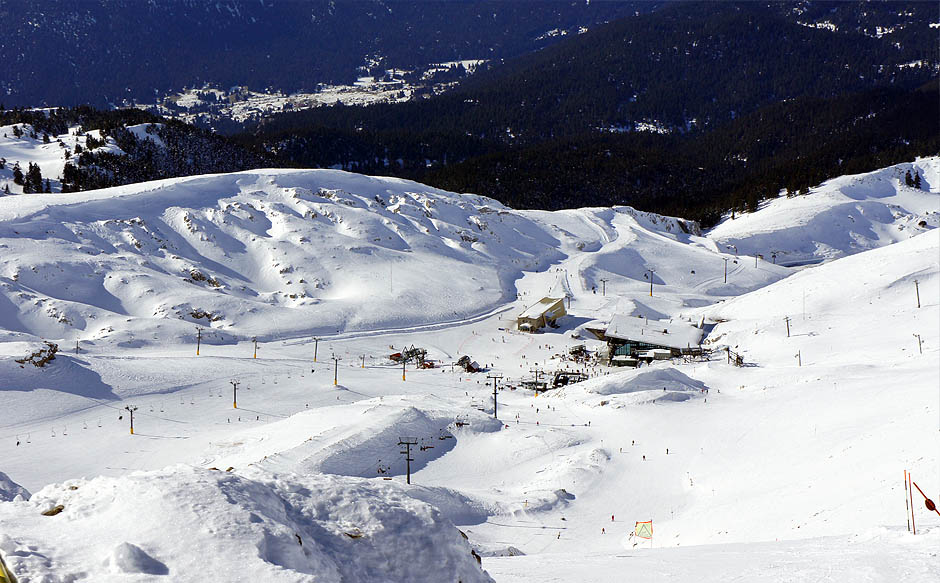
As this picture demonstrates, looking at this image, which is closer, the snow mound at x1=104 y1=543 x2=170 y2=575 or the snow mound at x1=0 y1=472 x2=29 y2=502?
the snow mound at x1=104 y1=543 x2=170 y2=575

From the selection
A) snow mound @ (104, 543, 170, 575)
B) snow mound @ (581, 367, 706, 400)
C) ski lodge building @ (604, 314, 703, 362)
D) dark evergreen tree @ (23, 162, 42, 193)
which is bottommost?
snow mound @ (104, 543, 170, 575)

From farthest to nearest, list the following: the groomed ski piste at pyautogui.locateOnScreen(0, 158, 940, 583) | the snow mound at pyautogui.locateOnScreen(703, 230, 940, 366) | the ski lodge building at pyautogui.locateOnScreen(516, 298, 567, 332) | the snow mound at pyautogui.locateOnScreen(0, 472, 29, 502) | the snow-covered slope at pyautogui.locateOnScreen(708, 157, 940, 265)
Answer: the snow-covered slope at pyautogui.locateOnScreen(708, 157, 940, 265) → the ski lodge building at pyautogui.locateOnScreen(516, 298, 567, 332) → the snow mound at pyautogui.locateOnScreen(703, 230, 940, 366) → the snow mound at pyautogui.locateOnScreen(0, 472, 29, 502) → the groomed ski piste at pyautogui.locateOnScreen(0, 158, 940, 583)

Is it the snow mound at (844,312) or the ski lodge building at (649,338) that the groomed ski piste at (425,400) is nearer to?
the snow mound at (844,312)

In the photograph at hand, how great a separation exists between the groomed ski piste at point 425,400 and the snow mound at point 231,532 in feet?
0.17

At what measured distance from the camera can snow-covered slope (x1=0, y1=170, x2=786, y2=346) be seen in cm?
6838

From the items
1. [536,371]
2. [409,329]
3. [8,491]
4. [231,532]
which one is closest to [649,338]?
[536,371]

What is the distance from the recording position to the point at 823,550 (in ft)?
57.2

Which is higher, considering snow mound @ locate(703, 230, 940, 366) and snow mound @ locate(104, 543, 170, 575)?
snow mound @ locate(703, 230, 940, 366)

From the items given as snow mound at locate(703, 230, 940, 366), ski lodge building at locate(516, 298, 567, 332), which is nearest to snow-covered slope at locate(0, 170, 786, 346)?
ski lodge building at locate(516, 298, 567, 332)

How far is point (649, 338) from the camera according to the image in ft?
237

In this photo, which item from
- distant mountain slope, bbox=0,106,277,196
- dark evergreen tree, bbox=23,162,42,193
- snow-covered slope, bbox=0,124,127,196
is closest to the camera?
dark evergreen tree, bbox=23,162,42,193

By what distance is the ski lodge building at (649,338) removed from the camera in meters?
69.9

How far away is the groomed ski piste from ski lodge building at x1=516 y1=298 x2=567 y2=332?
1.31 m

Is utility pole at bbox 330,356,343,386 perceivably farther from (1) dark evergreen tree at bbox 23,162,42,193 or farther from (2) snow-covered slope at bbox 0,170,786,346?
(1) dark evergreen tree at bbox 23,162,42,193
